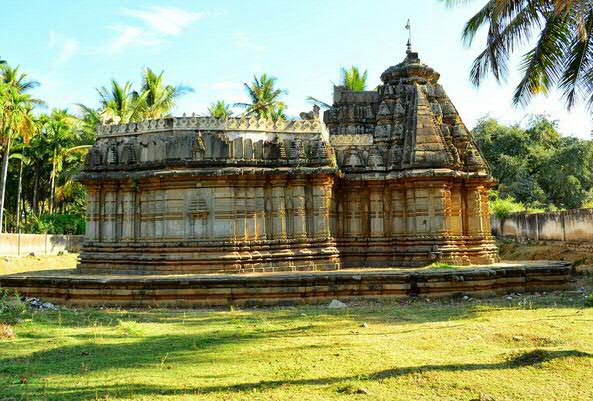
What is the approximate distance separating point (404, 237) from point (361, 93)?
667 centimetres

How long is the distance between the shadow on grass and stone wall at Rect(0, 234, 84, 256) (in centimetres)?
2588

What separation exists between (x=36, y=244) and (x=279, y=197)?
2153 cm

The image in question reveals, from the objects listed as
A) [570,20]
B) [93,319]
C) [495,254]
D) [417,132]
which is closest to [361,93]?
[417,132]

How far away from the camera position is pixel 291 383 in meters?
6.55

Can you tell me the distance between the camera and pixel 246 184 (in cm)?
1702

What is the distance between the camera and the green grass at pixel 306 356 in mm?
→ 6250

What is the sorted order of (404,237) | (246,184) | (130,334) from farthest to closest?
(404,237) → (246,184) → (130,334)

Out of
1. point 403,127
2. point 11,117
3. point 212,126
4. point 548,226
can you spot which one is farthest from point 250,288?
point 11,117

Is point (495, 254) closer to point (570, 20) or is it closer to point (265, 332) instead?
point (570, 20)

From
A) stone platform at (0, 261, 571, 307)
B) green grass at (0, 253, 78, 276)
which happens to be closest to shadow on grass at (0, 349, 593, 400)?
stone platform at (0, 261, 571, 307)

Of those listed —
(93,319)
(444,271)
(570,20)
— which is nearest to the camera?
(93,319)

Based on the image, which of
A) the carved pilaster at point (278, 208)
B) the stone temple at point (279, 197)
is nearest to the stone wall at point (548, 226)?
the stone temple at point (279, 197)

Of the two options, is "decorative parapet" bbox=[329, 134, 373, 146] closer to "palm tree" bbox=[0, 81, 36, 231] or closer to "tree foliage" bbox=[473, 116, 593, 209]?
"palm tree" bbox=[0, 81, 36, 231]

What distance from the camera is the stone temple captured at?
55.2 ft
